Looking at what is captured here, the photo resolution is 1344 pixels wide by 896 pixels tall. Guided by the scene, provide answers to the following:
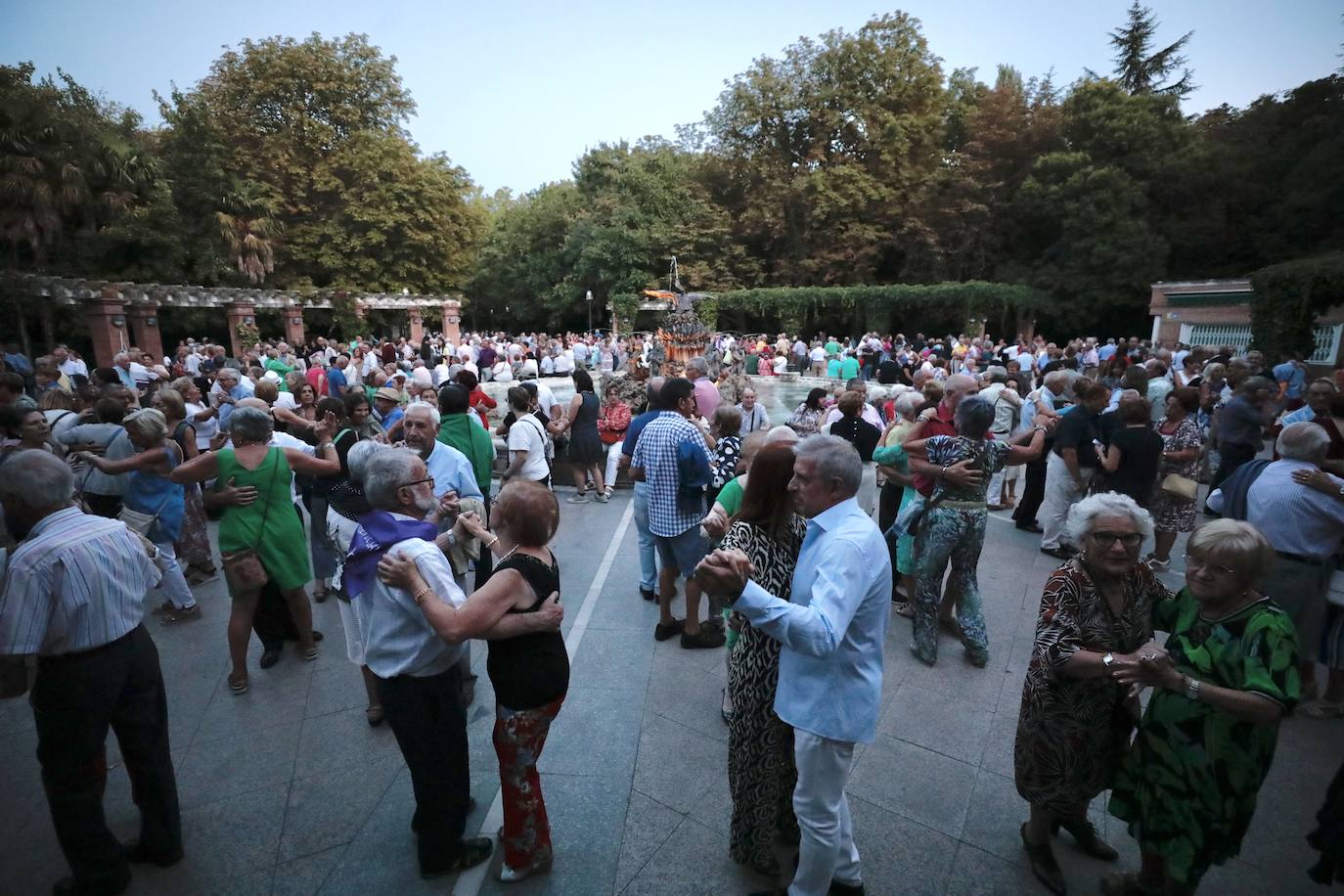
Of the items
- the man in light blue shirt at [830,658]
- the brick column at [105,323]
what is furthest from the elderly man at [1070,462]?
the brick column at [105,323]

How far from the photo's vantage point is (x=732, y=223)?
35.2 metres

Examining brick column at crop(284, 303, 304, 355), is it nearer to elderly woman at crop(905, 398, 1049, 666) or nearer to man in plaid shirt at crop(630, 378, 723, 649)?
man in plaid shirt at crop(630, 378, 723, 649)

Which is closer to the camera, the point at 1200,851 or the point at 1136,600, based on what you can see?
the point at 1200,851

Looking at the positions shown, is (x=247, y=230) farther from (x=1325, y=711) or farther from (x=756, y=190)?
(x=1325, y=711)

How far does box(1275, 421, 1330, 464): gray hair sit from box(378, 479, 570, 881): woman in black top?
4014 mm

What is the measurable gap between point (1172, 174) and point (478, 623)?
3223cm

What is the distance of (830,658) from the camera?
7.24 ft

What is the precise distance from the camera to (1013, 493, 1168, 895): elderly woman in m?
2.40

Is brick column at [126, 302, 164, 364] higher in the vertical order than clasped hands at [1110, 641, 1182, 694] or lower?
higher

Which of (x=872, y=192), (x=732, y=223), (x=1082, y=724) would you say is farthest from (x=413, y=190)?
(x=1082, y=724)

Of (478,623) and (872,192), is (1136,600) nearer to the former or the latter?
(478,623)

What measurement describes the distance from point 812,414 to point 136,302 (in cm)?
1886

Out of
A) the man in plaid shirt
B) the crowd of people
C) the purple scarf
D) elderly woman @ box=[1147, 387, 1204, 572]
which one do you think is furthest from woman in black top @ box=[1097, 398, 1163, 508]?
the purple scarf

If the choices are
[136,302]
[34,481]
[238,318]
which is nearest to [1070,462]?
[34,481]
